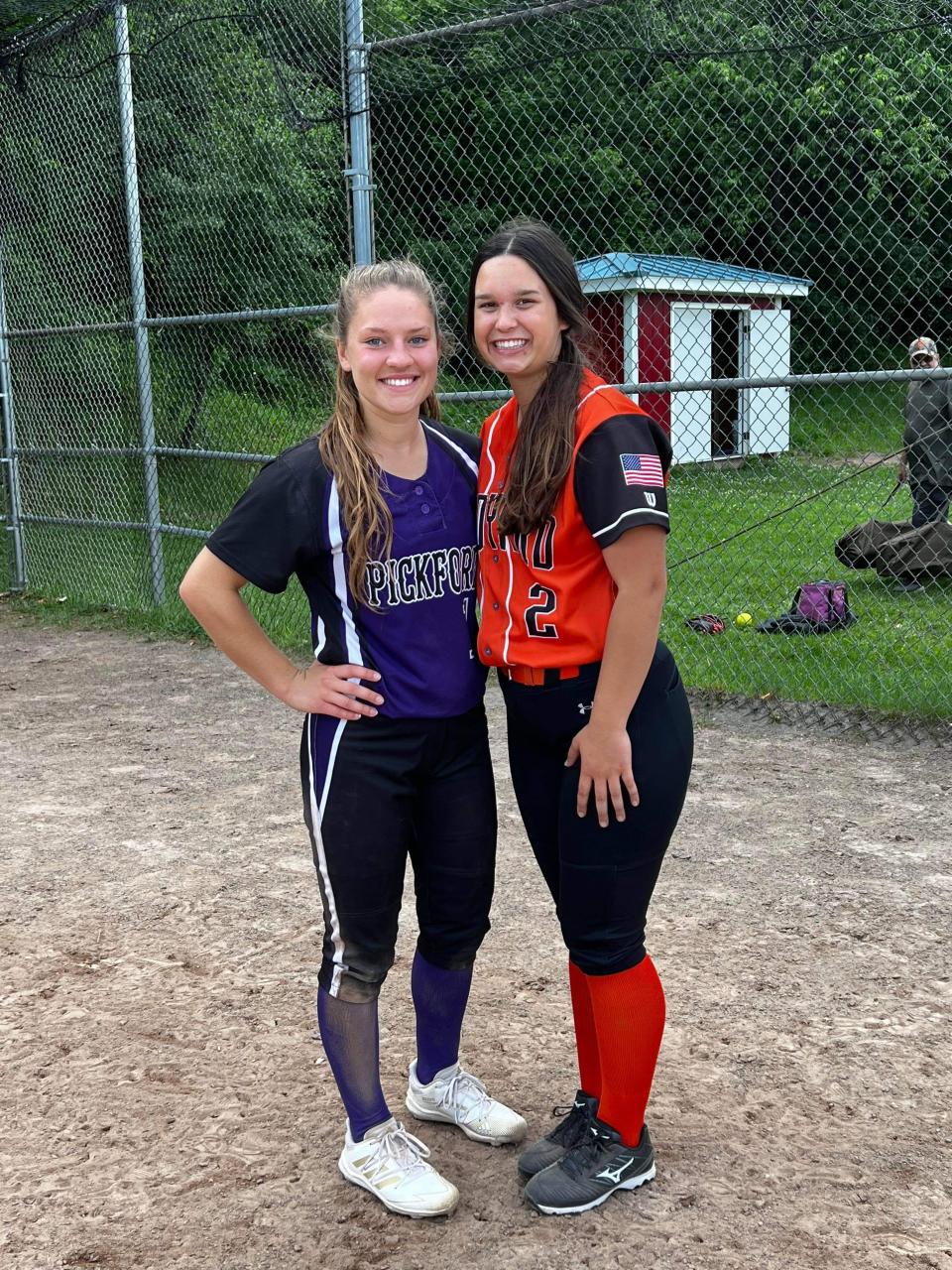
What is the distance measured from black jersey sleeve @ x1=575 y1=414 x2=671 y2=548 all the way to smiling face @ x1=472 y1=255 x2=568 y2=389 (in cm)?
21

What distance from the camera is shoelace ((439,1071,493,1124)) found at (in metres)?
2.77

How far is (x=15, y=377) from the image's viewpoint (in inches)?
373

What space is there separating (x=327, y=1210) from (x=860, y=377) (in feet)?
13.0

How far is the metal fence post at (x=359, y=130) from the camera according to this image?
21.0ft

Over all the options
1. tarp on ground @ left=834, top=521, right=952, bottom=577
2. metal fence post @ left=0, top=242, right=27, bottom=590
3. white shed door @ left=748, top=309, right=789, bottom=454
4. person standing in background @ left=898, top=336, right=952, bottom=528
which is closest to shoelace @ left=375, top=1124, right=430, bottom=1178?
tarp on ground @ left=834, top=521, right=952, bottom=577

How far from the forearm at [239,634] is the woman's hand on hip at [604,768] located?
0.56 m

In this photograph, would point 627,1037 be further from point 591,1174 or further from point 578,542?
point 578,542

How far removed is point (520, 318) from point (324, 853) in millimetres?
1042

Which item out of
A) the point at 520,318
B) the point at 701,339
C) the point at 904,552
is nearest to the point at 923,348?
the point at 904,552

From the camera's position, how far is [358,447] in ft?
7.92

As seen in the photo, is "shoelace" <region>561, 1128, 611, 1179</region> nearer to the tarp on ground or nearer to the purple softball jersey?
the purple softball jersey

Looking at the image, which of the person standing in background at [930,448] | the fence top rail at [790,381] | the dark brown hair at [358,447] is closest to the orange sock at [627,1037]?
the dark brown hair at [358,447]

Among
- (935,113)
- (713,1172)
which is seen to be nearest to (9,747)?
(713,1172)

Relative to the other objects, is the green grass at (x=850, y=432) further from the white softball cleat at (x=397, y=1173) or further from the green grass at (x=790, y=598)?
the white softball cleat at (x=397, y=1173)
